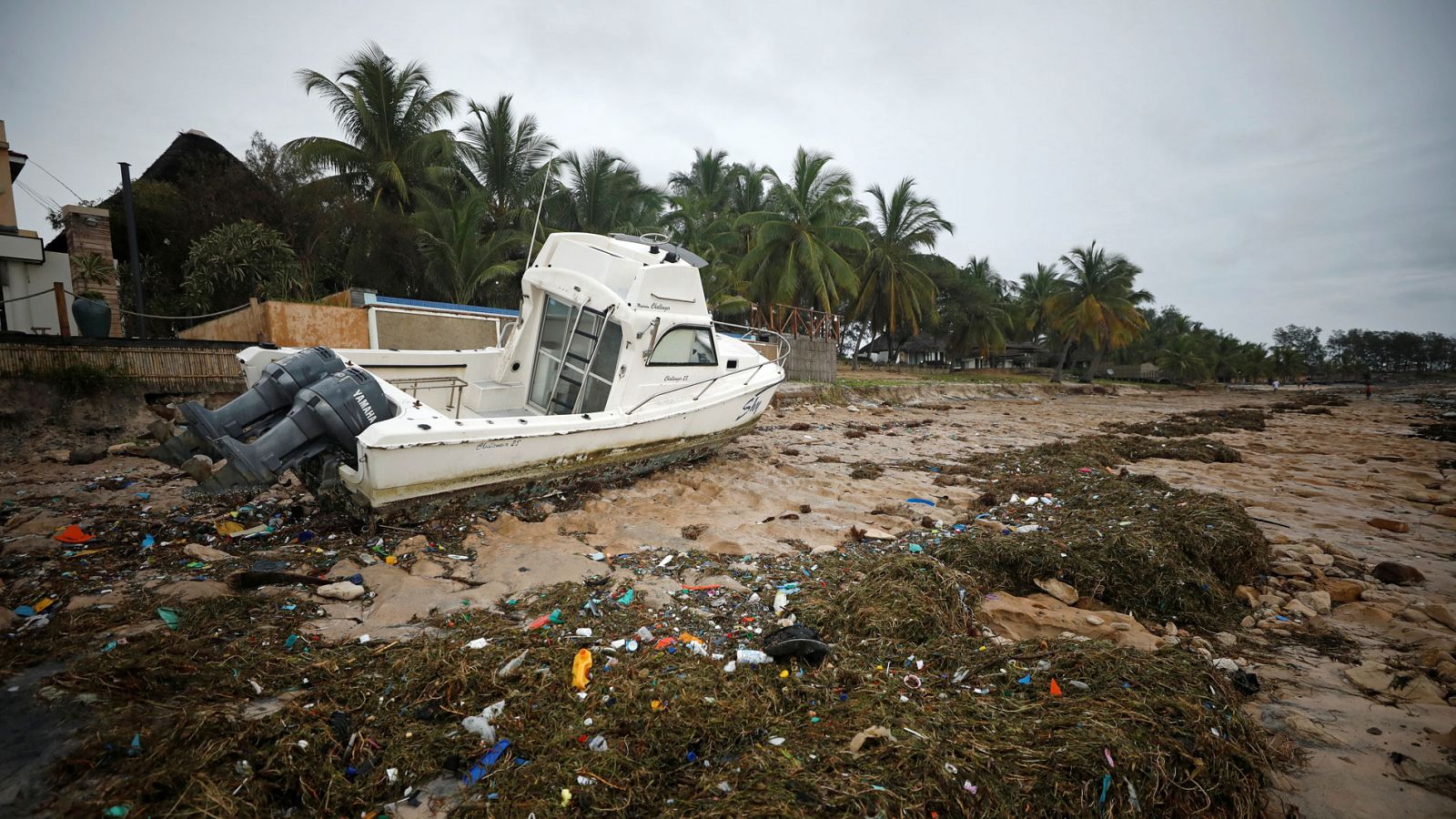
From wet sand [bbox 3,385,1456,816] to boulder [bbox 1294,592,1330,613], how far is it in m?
0.05

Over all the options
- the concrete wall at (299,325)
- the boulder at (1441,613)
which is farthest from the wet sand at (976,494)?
the concrete wall at (299,325)

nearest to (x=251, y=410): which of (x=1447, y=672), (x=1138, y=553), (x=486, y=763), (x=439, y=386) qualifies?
(x=439, y=386)

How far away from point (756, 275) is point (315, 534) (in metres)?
19.0

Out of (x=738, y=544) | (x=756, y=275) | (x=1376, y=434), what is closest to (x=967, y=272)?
(x=756, y=275)

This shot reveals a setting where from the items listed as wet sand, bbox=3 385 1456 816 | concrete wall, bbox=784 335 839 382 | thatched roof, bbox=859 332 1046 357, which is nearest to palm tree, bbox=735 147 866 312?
concrete wall, bbox=784 335 839 382

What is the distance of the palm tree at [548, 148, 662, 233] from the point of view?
65.2 feet

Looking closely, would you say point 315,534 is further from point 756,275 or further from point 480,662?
point 756,275

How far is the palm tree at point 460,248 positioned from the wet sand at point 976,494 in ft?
33.8

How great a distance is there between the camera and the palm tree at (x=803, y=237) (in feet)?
68.3

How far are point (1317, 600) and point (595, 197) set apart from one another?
20.2 metres

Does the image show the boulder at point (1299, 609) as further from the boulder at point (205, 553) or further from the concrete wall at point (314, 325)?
the concrete wall at point (314, 325)

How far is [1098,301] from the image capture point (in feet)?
104

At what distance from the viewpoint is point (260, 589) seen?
10.5ft

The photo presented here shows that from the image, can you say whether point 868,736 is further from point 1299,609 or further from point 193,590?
point 193,590
